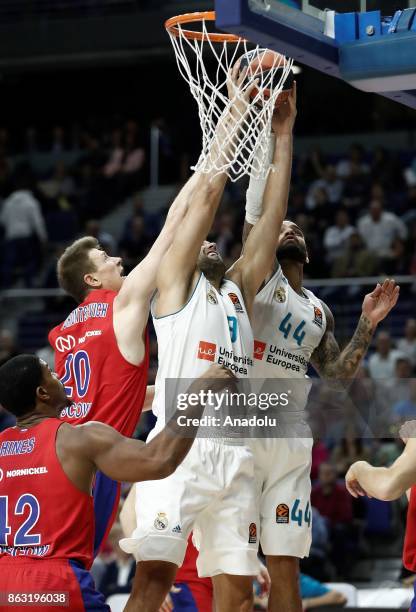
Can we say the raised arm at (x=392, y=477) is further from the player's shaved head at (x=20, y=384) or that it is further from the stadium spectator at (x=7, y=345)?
the stadium spectator at (x=7, y=345)

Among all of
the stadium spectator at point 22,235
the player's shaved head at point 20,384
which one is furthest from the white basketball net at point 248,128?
the stadium spectator at point 22,235

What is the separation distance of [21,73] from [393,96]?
1666 cm

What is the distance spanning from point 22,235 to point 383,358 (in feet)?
21.1

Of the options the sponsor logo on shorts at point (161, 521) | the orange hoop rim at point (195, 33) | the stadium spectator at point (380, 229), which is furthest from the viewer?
the stadium spectator at point (380, 229)

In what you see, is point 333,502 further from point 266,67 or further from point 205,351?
point 266,67

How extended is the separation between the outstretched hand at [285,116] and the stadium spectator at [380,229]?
8069 mm

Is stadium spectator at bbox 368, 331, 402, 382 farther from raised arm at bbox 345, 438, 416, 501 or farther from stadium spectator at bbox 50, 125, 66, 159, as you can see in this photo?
stadium spectator at bbox 50, 125, 66, 159

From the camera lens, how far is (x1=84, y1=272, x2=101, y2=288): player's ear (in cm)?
638

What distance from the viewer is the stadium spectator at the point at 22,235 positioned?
16.2 m

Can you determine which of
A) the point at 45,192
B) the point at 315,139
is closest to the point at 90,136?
the point at 45,192

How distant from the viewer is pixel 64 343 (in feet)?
20.5

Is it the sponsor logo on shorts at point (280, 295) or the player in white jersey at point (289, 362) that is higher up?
the sponsor logo on shorts at point (280, 295)

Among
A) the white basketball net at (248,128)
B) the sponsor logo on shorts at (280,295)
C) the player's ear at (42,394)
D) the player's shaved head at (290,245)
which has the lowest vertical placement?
the player's ear at (42,394)

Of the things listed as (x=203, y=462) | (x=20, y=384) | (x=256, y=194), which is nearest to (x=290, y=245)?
(x=256, y=194)
